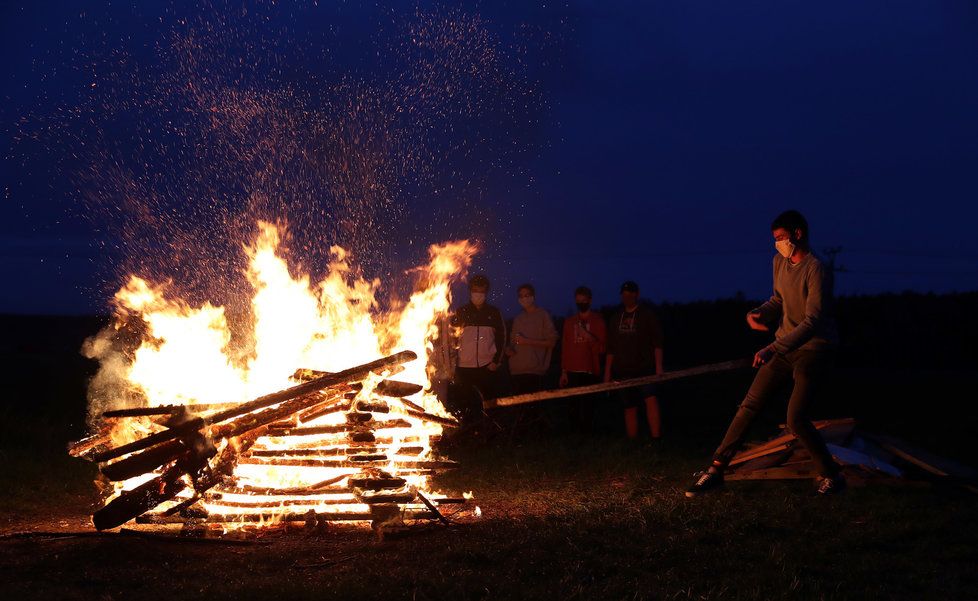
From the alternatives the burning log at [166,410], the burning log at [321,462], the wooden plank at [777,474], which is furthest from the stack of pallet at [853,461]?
the burning log at [166,410]

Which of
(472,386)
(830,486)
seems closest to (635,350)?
(472,386)

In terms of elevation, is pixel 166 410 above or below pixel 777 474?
above

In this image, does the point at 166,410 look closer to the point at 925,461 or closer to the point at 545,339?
the point at 545,339

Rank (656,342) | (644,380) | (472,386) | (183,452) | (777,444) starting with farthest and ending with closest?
(656,342) → (472,386) → (777,444) → (644,380) → (183,452)

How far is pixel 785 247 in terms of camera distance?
742cm

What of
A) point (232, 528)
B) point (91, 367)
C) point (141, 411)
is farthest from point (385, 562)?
point (91, 367)

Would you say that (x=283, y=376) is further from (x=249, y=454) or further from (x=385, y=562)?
(x=385, y=562)

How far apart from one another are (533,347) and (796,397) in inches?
190

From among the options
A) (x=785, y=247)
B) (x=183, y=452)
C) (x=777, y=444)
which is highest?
(x=785, y=247)

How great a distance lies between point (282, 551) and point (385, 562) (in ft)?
2.68

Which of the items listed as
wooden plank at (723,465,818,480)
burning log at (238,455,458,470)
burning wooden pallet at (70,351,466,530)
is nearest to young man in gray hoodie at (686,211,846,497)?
wooden plank at (723,465,818,480)

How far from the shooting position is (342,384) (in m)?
7.36

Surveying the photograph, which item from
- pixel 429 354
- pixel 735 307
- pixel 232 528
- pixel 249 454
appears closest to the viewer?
pixel 232 528

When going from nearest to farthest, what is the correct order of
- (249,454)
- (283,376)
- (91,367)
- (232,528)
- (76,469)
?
(232,528) → (249,454) → (283,376) → (76,469) → (91,367)
